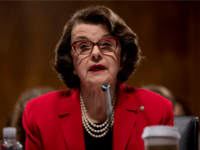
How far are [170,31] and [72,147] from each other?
3064 millimetres

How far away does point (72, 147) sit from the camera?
1.40 m

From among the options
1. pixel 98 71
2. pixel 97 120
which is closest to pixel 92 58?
pixel 98 71

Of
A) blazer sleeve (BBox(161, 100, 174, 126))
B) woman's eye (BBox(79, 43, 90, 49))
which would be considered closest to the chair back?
blazer sleeve (BBox(161, 100, 174, 126))

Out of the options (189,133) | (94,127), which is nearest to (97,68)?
(94,127)

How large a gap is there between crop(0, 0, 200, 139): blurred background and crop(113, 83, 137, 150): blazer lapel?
2.32m

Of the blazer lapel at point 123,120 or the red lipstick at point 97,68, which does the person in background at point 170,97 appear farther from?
the red lipstick at point 97,68

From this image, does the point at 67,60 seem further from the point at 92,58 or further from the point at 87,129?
the point at 87,129

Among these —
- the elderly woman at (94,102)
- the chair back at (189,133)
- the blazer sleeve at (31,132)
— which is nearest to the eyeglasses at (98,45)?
the elderly woman at (94,102)

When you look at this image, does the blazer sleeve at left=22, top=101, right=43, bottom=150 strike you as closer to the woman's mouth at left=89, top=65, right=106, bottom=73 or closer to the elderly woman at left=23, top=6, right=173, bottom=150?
the elderly woman at left=23, top=6, right=173, bottom=150

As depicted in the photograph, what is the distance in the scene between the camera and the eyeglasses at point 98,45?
1450 millimetres

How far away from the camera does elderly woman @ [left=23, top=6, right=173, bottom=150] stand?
1.44m

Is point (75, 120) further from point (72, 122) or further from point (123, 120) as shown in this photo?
point (123, 120)

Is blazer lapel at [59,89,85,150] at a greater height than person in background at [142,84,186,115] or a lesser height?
greater

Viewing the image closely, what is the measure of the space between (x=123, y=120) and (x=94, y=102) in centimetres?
21
